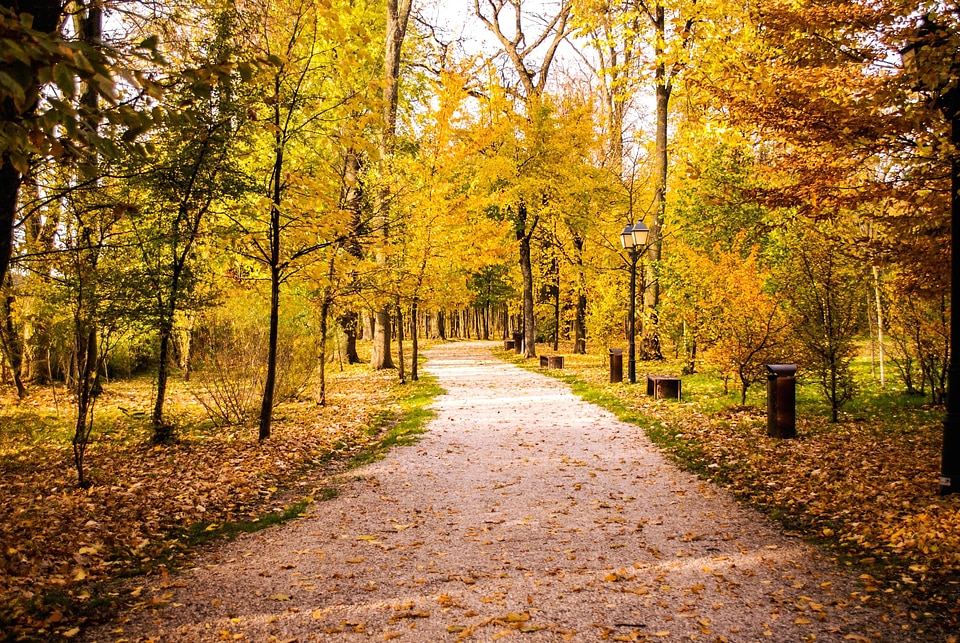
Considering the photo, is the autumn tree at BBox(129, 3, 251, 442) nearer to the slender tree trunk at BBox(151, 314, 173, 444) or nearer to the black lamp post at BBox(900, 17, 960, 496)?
the slender tree trunk at BBox(151, 314, 173, 444)

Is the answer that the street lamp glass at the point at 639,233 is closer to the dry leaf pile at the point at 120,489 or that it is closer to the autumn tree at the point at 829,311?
the autumn tree at the point at 829,311

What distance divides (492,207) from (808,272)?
15.8m

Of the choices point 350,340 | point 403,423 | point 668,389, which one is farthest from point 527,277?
point 403,423

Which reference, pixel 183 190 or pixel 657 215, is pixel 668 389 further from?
pixel 183 190

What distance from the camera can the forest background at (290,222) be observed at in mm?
4168

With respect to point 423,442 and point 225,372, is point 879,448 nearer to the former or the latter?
point 423,442

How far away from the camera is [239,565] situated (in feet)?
14.7

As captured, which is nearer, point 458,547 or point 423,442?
point 458,547

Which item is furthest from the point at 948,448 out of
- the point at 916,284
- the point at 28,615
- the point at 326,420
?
the point at 326,420

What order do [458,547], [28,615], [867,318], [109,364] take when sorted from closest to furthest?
[28,615] → [458,547] → [867,318] → [109,364]

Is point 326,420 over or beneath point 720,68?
beneath

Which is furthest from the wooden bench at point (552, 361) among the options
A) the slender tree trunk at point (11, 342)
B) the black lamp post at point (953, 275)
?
the black lamp post at point (953, 275)

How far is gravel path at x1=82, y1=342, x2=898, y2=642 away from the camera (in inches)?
137

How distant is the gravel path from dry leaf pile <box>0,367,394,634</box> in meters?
0.57
